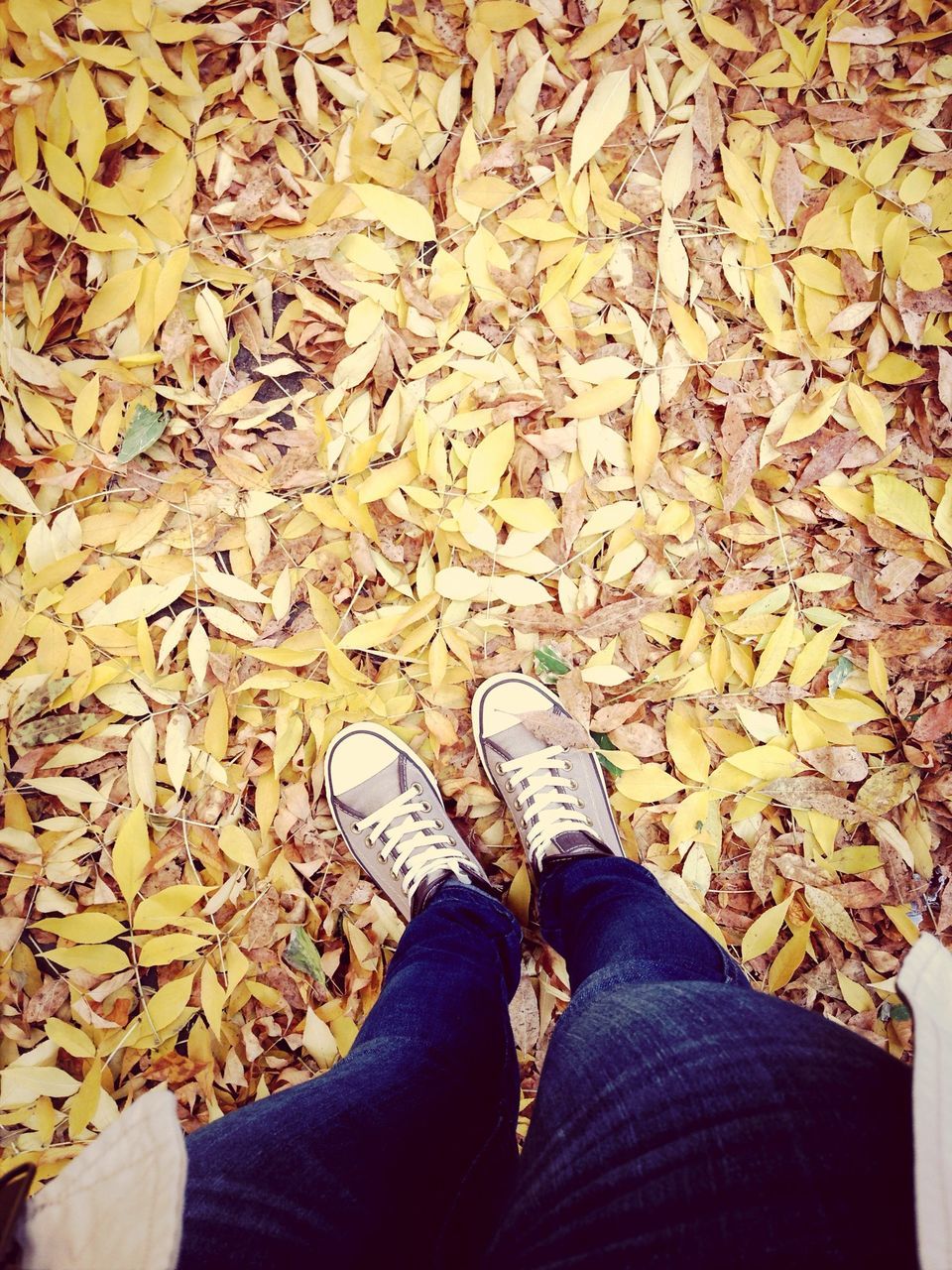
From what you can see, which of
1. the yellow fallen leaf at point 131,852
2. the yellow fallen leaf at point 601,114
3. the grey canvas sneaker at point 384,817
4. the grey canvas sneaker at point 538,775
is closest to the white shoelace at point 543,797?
the grey canvas sneaker at point 538,775

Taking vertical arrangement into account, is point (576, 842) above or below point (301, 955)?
above

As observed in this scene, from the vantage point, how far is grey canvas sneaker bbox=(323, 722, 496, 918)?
1.08m

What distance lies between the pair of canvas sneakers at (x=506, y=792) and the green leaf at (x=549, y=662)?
0.03 m

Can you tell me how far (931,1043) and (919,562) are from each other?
79cm

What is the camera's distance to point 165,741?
107 centimetres

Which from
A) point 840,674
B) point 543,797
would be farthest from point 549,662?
point 840,674

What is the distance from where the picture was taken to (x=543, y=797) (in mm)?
1084

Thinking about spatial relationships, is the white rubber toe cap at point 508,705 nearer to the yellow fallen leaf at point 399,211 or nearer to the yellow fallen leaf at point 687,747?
the yellow fallen leaf at point 687,747

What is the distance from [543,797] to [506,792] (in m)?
0.07

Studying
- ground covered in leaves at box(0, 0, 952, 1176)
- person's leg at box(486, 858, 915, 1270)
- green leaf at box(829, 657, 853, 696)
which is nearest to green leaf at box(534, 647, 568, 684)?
ground covered in leaves at box(0, 0, 952, 1176)

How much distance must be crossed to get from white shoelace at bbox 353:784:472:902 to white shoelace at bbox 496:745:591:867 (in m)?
0.12

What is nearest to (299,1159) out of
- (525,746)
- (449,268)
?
(525,746)

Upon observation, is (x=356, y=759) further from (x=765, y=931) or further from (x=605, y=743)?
(x=765, y=931)

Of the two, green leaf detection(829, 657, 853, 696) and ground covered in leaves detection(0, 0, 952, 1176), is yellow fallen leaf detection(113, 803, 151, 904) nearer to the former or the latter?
ground covered in leaves detection(0, 0, 952, 1176)
